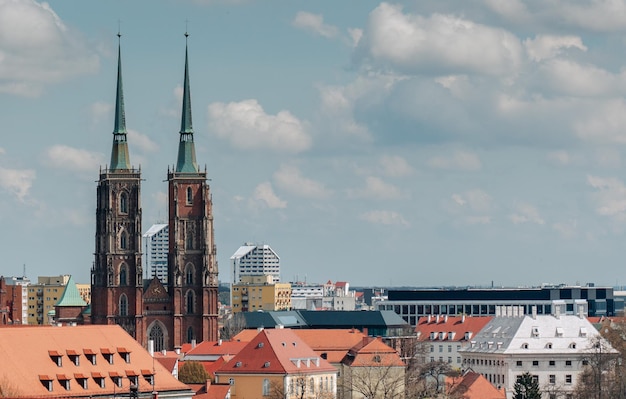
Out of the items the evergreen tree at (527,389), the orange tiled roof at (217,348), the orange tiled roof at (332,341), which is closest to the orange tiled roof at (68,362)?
the evergreen tree at (527,389)

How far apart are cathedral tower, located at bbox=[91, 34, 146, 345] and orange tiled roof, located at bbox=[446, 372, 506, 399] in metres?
62.7

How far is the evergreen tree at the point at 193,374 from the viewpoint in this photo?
139 m

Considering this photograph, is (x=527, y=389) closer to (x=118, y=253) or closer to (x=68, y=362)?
(x=68, y=362)

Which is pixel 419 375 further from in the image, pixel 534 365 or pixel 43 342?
pixel 43 342

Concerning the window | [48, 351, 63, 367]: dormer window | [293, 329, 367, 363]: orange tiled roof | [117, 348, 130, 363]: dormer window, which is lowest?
the window

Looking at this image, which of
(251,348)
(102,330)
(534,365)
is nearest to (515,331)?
(534,365)

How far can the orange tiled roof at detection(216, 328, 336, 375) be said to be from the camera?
128 m

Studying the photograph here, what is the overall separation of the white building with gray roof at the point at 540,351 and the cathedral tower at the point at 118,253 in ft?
145

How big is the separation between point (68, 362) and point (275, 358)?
31315mm

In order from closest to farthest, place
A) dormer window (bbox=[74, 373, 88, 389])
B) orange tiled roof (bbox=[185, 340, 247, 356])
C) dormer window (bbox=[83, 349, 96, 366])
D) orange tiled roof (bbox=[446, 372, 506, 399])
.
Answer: dormer window (bbox=[74, 373, 88, 389]) → dormer window (bbox=[83, 349, 96, 366]) → orange tiled roof (bbox=[446, 372, 506, 399]) → orange tiled roof (bbox=[185, 340, 247, 356])

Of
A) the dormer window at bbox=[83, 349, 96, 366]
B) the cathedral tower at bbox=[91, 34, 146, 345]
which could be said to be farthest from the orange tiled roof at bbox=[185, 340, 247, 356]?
the dormer window at bbox=[83, 349, 96, 366]

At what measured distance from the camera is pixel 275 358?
128 metres

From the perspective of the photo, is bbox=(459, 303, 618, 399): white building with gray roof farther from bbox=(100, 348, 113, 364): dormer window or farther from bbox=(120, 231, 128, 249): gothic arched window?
bbox=(100, 348, 113, 364): dormer window

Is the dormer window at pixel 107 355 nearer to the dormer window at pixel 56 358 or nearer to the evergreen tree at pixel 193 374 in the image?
the dormer window at pixel 56 358
